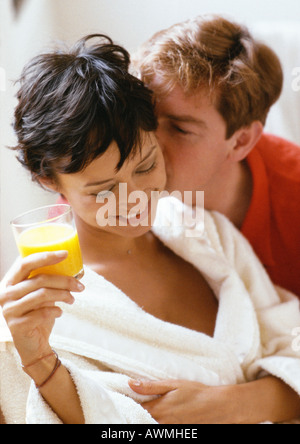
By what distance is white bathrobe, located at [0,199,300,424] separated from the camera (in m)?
1.04

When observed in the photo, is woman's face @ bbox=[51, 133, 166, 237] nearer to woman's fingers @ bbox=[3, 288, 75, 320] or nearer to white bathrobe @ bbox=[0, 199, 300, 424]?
white bathrobe @ bbox=[0, 199, 300, 424]

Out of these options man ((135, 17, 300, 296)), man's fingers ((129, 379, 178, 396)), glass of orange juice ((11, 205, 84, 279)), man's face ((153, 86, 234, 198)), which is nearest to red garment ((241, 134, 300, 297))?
man ((135, 17, 300, 296))

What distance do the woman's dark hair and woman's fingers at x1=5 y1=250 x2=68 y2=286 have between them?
0.72ft

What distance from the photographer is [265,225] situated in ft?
5.37

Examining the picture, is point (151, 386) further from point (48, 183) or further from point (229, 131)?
point (229, 131)

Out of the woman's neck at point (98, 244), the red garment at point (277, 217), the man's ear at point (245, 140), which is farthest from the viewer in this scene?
the red garment at point (277, 217)

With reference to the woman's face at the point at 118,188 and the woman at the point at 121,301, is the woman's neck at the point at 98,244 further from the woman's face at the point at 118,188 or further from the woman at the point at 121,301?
the woman's face at the point at 118,188

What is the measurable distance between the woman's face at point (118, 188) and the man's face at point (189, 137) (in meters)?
0.23

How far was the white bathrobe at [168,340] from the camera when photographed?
1037 mm

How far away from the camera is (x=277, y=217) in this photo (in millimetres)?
1644

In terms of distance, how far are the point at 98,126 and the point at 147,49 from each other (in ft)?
1.78

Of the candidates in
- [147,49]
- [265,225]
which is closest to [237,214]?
[265,225]

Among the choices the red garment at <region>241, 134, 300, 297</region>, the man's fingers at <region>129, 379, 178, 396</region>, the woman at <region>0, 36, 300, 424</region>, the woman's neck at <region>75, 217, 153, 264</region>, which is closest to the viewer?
the woman at <region>0, 36, 300, 424</region>

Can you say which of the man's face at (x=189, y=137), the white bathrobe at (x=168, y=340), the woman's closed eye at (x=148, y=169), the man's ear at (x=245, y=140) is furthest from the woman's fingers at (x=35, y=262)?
the man's ear at (x=245, y=140)
